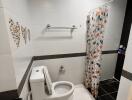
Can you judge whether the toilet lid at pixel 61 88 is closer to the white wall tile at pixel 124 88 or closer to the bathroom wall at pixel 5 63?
the white wall tile at pixel 124 88

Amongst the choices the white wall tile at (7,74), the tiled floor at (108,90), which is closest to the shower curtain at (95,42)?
the tiled floor at (108,90)

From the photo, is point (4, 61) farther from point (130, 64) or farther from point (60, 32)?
point (60, 32)

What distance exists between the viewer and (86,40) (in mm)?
2334

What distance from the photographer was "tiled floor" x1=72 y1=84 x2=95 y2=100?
2162 mm

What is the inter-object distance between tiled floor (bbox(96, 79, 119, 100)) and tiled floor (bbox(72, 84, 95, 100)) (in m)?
0.24

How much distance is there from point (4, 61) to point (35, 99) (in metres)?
1.08

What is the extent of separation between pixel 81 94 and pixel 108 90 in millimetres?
698

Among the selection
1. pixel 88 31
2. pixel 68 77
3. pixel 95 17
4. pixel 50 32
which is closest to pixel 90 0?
pixel 95 17

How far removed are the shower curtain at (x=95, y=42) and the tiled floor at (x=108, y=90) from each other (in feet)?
0.83

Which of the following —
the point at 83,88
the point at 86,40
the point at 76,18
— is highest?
the point at 76,18

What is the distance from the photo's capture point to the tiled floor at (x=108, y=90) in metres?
2.20

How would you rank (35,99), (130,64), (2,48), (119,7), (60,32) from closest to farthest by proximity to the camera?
(2,48) → (130,64) → (35,99) → (60,32) → (119,7)

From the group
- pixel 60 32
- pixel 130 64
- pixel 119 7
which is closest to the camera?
pixel 130 64

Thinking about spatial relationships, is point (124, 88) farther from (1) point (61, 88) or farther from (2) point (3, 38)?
(2) point (3, 38)
